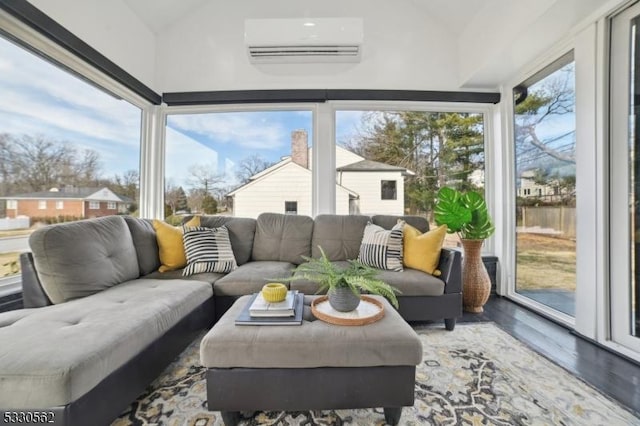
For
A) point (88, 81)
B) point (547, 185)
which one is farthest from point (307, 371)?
point (88, 81)

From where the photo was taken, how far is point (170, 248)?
2.34 m

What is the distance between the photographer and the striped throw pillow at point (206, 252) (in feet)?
7.39

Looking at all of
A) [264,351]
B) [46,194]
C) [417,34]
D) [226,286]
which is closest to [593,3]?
[417,34]

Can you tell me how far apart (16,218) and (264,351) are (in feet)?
6.56

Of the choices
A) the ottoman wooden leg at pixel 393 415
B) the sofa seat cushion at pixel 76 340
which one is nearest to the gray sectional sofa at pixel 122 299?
the sofa seat cushion at pixel 76 340

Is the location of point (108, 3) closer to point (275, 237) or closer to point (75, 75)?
point (75, 75)

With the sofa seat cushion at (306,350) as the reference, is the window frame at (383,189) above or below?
above

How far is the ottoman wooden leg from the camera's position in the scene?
1198 mm

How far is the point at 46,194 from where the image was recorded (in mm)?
2006

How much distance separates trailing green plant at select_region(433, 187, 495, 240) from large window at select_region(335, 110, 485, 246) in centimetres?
54

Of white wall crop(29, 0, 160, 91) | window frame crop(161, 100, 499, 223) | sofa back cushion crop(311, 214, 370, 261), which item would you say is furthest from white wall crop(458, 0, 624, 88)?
white wall crop(29, 0, 160, 91)

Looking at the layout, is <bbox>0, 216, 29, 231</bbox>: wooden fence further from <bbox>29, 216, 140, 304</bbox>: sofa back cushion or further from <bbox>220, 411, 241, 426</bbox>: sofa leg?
<bbox>220, 411, 241, 426</bbox>: sofa leg

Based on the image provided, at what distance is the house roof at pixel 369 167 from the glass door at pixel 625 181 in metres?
1.73

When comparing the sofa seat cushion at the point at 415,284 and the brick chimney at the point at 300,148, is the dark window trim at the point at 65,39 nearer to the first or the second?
the brick chimney at the point at 300,148
